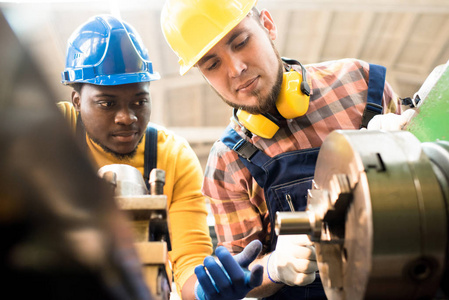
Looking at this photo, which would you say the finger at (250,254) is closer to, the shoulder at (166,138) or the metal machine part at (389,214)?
the metal machine part at (389,214)

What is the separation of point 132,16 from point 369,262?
4.10 meters

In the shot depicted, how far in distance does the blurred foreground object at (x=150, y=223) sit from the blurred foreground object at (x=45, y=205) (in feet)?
0.87

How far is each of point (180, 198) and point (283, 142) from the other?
0.48 m

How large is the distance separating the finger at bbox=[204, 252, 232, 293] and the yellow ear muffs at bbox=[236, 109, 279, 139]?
556 millimetres

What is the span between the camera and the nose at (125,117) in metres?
1.57

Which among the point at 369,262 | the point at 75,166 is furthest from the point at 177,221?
the point at 75,166

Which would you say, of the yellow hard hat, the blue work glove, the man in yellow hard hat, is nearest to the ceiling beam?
the man in yellow hard hat

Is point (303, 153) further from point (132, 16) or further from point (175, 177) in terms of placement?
point (132, 16)

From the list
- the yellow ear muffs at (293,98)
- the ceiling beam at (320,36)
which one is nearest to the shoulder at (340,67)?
the yellow ear muffs at (293,98)

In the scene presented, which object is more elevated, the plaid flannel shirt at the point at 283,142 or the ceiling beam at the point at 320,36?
the ceiling beam at the point at 320,36

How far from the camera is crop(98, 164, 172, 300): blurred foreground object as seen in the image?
0.70 m

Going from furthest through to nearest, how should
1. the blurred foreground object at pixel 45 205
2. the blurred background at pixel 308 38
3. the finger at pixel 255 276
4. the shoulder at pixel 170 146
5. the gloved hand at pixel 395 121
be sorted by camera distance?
the blurred background at pixel 308 38
the shoulder at pixel 170 146
the finger at pixel 255 276
the gloved hand at pixel 395 121
the blurred foreground object at pixel 45 205

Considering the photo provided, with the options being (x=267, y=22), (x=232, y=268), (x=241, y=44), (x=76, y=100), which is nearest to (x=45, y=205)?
(x=232, y=268)

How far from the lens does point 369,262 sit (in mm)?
Result: 584
